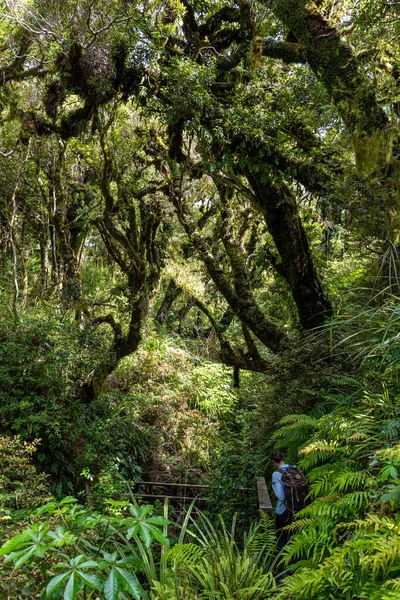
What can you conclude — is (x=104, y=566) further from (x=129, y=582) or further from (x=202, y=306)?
(x=202, y=306)

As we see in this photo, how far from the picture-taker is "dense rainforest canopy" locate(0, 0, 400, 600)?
81.7 inches

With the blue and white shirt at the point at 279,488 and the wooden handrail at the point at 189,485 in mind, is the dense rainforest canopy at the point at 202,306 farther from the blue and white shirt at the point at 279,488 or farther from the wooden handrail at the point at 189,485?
the blue and white shirt at the point at 279,488

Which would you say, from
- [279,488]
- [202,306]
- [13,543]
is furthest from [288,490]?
[202,306]

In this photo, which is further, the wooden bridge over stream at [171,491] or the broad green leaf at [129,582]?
the wooden bridge over stream at [171,491]

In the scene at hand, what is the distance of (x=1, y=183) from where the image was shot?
979 centimetres

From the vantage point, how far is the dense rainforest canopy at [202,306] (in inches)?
81.7

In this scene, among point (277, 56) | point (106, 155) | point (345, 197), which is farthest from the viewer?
point (106, 155)

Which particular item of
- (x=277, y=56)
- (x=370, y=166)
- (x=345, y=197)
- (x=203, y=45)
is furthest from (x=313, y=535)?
(x=203, y=45)

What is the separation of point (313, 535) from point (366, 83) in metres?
4.06

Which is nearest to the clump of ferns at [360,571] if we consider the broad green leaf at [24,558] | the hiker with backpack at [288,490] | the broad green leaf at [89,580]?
the broad green leaf at [89,580]

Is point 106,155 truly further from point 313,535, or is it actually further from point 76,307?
point 313,535

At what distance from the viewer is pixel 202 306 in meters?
9.92

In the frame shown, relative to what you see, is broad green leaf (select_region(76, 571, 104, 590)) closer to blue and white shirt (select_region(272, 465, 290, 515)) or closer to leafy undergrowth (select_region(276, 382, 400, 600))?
leafy undergrowth (select_region(276, 382, 400, 600))

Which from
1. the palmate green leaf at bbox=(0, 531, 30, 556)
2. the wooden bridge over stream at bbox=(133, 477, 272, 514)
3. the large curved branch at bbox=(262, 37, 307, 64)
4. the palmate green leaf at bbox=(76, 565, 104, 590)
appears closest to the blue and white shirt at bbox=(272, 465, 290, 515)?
the palmate green leaf at bbox=(76, 565, 104, 590)
